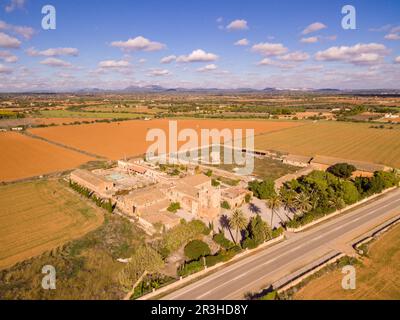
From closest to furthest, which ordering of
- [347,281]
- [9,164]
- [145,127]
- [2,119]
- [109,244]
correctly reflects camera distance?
[347,281] → [109,244] → [9,164] → [145,127] → [2,119]

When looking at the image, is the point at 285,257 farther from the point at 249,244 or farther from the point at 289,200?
the point at 289,200

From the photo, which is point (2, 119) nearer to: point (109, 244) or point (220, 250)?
point (109, 244)

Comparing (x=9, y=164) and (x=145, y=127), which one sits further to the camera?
(x=145, y=127)

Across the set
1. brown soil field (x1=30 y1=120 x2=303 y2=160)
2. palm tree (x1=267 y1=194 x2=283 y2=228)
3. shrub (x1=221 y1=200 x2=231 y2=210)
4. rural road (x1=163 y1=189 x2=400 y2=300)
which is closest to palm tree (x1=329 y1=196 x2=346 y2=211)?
rural road (x1=163 y1=189 x2=400 y2=300)

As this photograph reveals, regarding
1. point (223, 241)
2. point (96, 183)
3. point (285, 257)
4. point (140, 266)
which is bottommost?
point (285, 257)

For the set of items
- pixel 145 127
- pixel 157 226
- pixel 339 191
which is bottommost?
pixel 157 226

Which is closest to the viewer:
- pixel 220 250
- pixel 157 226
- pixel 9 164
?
pixel 220 250

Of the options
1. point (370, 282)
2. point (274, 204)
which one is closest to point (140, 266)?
point (274, 204)
